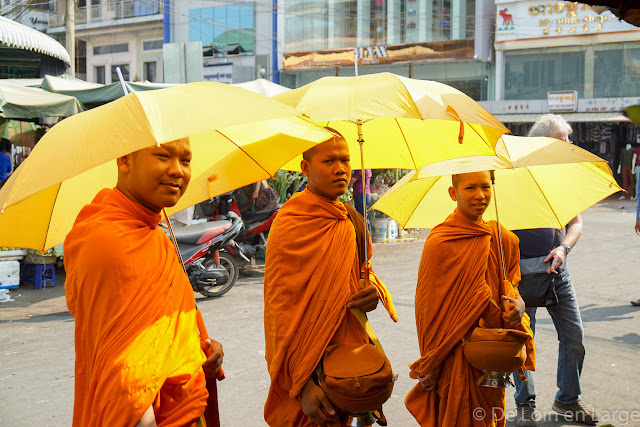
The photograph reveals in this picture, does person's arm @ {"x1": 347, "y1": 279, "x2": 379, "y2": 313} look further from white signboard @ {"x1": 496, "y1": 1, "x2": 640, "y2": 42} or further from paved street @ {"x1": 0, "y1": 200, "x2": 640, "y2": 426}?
white signboard @ {"x1": 496, "y1": 1, "x2": 640, "y2": 42}

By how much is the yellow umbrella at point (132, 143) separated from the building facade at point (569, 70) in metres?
22.6

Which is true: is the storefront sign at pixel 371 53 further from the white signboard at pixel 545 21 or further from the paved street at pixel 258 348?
the paved street at pixel 258 348

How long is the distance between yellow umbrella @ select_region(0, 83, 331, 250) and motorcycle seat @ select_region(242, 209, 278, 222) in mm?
5871

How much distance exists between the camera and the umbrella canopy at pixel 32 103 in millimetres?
9031

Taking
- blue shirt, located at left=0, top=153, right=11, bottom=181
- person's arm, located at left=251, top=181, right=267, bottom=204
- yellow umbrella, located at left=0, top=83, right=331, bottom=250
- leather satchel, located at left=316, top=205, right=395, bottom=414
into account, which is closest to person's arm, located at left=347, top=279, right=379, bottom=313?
leather satchel, located at left=316, top=205, right=395, bottom=414

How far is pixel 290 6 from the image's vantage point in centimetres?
3031

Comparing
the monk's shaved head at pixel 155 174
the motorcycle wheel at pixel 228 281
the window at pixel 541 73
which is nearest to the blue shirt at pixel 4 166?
the motorcycle wheel at pixel 228 281

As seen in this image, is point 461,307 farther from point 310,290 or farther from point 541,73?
point 541,73

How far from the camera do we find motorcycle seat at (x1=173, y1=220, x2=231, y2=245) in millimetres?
7688

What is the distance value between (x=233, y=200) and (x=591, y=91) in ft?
66.8

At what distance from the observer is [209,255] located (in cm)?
792

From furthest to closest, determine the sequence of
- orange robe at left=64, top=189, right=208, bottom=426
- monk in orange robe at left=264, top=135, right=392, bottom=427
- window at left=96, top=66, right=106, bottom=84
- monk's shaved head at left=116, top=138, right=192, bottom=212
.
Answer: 1. window at left=96, top=66, right=106, bottom=84
2. monk in orange robe at left=264, top=135, right=392, bottom=427
3. monk's shaved head at left=116, top=138, right=192, bottom=212
4. orange robe at left=64, top=189, right=208, bottom=426

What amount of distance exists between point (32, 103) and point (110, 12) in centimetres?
2871

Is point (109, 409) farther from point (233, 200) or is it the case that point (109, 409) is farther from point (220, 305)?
point (233, 200)
